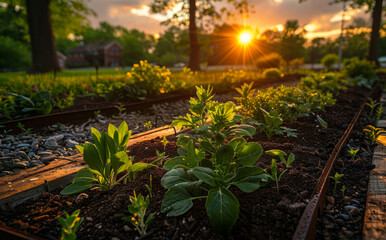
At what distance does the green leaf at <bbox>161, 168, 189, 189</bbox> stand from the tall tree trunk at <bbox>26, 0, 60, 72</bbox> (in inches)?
679

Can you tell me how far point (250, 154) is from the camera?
6.16 ft

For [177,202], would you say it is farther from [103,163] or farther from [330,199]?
[330,199]

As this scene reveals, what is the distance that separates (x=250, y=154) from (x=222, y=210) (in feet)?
1.81

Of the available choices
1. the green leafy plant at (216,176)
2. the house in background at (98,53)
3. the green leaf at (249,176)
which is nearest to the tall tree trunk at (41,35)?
the green leafy plant at (216,176)

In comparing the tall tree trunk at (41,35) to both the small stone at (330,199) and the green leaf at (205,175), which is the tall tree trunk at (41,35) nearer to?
the green leaf at (205,175)

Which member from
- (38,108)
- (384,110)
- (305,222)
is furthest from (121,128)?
(384,110)

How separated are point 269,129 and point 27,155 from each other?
278 centimetres

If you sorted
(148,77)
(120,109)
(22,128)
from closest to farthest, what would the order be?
1. (22,128)
2. (120,109)
3. (148,77)

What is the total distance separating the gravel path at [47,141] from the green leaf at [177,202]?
5.64ft

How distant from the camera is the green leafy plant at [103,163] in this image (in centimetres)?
191

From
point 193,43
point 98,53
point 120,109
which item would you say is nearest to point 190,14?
point 193,43

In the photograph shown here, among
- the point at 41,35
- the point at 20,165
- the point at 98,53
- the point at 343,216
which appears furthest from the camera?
the point at 98,53

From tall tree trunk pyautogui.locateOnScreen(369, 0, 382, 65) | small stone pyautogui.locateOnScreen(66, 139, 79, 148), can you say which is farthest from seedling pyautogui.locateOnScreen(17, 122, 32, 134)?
tall tree trunk pyautogui.locateOnScreen(369, 0, 382, 65)

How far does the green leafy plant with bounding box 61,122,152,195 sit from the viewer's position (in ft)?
6.26
